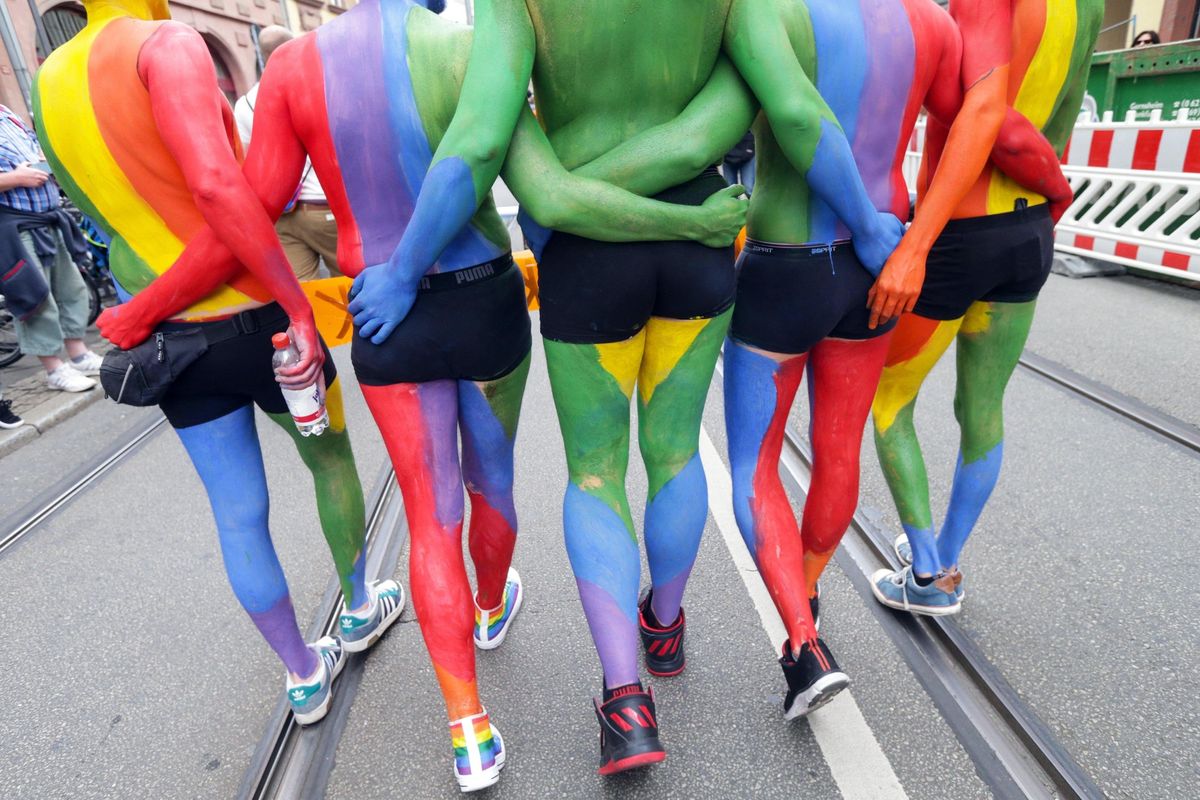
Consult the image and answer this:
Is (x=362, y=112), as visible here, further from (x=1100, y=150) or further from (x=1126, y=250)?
(x=1100, y=150)

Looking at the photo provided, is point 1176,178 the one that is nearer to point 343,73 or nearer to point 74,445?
point 343,73

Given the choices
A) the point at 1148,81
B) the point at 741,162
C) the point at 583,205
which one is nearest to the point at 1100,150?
the point at 1148,81

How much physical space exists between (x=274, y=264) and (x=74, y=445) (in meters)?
3.85

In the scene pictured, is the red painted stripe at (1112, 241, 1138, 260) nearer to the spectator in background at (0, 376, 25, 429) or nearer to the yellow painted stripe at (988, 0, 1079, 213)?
the yellow painted stripe at (988, 0, 1079, 213)

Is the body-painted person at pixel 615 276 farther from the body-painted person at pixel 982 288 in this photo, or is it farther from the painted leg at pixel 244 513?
the painted leg at pixel 244 513

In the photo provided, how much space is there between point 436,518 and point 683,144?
43.1 inches

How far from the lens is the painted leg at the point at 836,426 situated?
1953 millimetres

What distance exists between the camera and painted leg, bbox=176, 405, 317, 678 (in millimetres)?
1968

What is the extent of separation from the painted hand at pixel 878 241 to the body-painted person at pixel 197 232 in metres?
1.37

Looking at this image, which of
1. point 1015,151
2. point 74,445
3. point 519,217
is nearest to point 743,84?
point 519,217

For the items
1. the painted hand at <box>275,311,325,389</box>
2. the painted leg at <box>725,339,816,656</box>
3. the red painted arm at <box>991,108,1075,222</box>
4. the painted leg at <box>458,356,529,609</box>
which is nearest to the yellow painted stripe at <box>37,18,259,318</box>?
the painted hand at <box>275,311,325,389</box>

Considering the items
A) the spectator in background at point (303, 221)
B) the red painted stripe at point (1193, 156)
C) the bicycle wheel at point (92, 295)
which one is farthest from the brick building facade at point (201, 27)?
the red painted stripe at point (1193, 156)

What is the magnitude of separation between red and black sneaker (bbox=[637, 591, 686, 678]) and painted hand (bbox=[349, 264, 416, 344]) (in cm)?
112

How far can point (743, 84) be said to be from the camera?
62.7 inches
